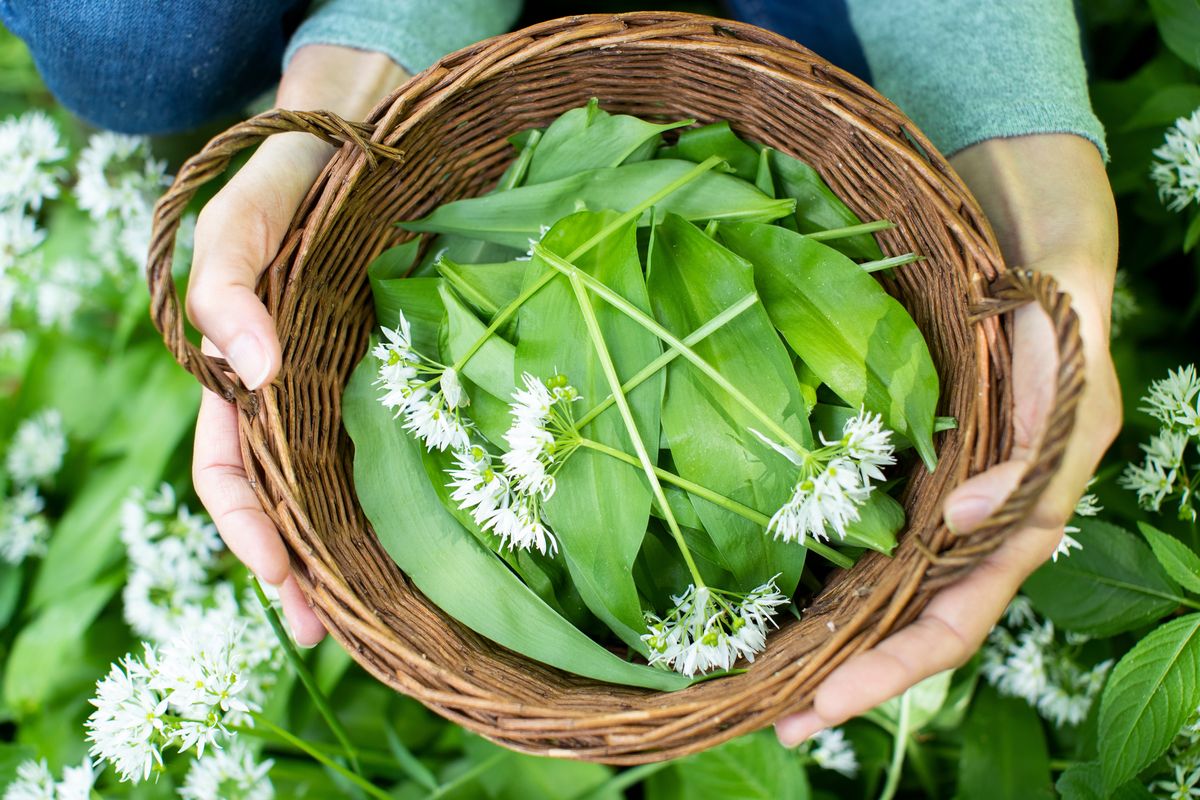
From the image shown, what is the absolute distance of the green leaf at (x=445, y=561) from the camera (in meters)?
0.64

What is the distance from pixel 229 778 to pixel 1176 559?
0.79 m

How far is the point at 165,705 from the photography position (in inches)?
23.4

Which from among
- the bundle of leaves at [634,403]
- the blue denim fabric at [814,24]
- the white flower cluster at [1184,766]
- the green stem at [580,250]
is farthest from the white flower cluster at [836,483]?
the blue denim fabric at [814,24]

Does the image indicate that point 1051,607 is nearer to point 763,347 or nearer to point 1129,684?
point 1129,684

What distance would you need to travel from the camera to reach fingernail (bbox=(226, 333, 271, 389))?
57 centimetres

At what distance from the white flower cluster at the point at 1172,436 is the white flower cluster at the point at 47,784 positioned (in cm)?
86

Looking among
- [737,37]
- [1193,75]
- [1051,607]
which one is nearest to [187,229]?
[737,37]

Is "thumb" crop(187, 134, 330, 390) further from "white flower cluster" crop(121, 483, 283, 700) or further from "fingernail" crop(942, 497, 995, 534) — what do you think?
"fingernail" crop(942, 497, 995, 534)

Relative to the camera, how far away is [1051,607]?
2.45 feet

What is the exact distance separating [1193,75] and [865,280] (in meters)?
0.54

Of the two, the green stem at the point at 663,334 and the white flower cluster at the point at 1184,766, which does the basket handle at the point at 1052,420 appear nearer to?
the green stem at the point at 663,334

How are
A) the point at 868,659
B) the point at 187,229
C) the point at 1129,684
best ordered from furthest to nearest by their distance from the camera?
the point at 187,229, the point at 1129,684, the point at 868,659

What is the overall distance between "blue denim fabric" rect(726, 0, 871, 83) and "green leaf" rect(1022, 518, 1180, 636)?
0.61 m

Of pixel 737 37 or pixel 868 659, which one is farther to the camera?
pixel 737 37
